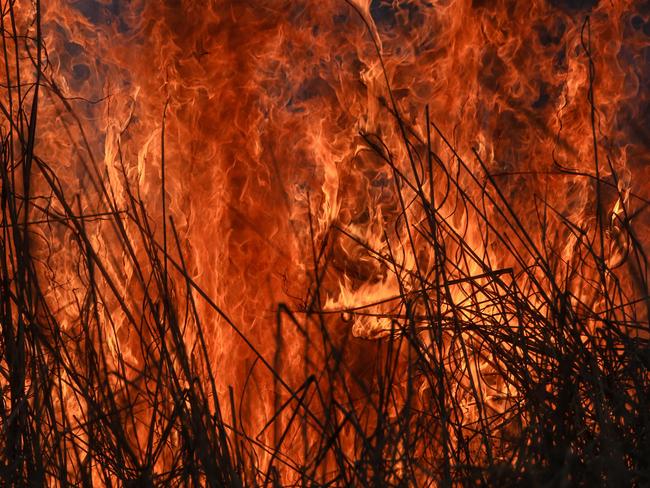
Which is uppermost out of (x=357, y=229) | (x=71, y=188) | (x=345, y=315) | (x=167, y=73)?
(x=167, y=73)

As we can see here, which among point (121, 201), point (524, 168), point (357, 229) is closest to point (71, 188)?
point (121, 201)

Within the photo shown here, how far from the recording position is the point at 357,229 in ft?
9.86

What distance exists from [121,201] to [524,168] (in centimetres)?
146

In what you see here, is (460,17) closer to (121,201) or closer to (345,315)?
(345,315)

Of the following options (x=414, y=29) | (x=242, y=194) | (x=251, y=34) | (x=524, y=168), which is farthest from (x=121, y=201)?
(x=524, y=168)

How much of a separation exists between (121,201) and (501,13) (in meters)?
1.54

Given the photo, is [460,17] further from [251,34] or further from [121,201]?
[121,201]

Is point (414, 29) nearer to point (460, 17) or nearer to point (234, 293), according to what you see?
point (460, 17)

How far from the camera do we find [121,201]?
2852 mm

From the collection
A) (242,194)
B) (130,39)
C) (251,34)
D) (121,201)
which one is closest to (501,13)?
(251,34)

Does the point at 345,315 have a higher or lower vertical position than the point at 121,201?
lower

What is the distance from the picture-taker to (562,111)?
3.00 meters

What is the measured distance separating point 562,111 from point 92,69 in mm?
1728

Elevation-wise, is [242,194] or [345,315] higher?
[242,194]
